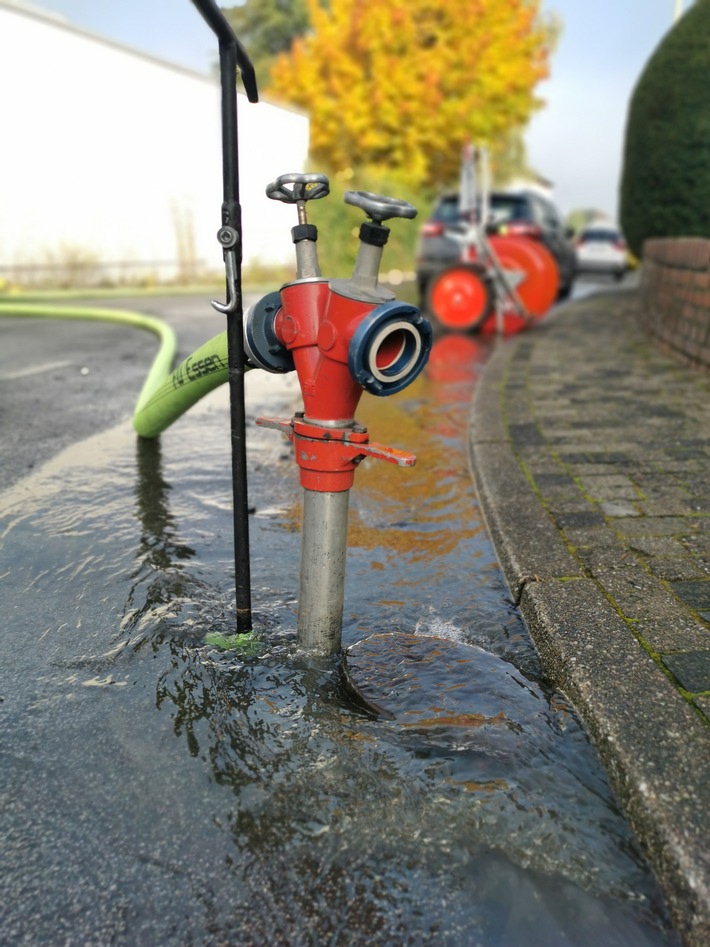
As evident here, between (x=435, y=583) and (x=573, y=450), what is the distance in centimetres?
168

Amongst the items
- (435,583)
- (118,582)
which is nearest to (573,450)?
(435,583)

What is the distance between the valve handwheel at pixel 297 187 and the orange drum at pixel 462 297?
24.5 ft

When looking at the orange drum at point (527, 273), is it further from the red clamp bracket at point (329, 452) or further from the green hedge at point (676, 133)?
the red clamp bracket at point (329, 452)

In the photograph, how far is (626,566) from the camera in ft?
9.24

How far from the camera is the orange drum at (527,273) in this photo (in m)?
9.60

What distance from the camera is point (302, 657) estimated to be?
7.63 feet

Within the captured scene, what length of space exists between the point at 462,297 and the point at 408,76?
15.1m

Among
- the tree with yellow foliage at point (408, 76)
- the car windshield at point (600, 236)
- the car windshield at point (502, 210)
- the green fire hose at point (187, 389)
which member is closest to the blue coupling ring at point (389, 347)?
the green fire hose at point (187, 389)

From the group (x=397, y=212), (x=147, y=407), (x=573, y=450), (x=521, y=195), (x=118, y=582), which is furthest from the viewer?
(x=521, y=195)

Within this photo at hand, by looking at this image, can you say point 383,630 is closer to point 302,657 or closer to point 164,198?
point 302,657

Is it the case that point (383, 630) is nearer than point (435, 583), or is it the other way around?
point (383, 630)

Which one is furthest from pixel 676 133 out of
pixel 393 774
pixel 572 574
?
pixel 393 774

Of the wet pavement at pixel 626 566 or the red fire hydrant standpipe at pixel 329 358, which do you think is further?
the red fire hydrant standpipe at pixel 329 358

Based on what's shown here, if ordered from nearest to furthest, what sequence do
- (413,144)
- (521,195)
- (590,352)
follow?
(590,352) → (521,195) → (413,144)
